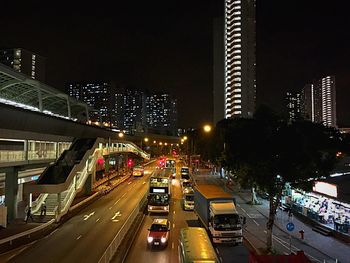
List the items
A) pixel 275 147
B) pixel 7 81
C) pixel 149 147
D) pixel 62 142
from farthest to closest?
pixel 149 147, pixel 62 142, pixel 7 81, pixel 275 147

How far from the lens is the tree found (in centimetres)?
2088

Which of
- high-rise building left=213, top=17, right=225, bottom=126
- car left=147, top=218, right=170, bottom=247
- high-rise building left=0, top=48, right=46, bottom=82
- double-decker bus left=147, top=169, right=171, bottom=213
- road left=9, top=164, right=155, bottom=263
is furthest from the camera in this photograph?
high-rise building left=213, top=17, right=225, bottom=126

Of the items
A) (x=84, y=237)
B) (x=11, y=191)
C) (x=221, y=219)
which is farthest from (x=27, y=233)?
(x=221, y=219)

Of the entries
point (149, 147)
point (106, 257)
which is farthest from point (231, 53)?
→ point (106, 257)

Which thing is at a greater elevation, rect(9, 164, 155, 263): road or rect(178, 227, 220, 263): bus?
rect(178, 227, 220, 263): bus

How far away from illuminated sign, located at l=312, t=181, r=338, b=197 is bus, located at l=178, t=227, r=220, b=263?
13030 mm

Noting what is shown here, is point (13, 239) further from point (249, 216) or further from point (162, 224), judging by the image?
point (249, 216)

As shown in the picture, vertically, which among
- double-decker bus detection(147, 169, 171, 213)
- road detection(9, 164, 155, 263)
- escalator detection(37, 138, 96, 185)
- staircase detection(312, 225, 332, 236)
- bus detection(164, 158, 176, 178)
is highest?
escalator detection(37, 138, 96, 185)

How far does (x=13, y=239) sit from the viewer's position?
23.7 m

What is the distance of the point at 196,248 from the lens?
16297 millimetres

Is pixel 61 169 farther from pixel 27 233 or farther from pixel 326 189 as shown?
pixel 326 189

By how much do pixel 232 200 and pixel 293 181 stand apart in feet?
15.8

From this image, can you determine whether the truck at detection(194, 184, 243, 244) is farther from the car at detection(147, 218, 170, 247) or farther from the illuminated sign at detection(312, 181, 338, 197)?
the illuminated sign at detection(312, 181, 338, 197)

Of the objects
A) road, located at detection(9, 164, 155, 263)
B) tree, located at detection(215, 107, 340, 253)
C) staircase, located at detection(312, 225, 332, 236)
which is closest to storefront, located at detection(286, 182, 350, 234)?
staircase, located at detection(312, 225, 332, 236)
